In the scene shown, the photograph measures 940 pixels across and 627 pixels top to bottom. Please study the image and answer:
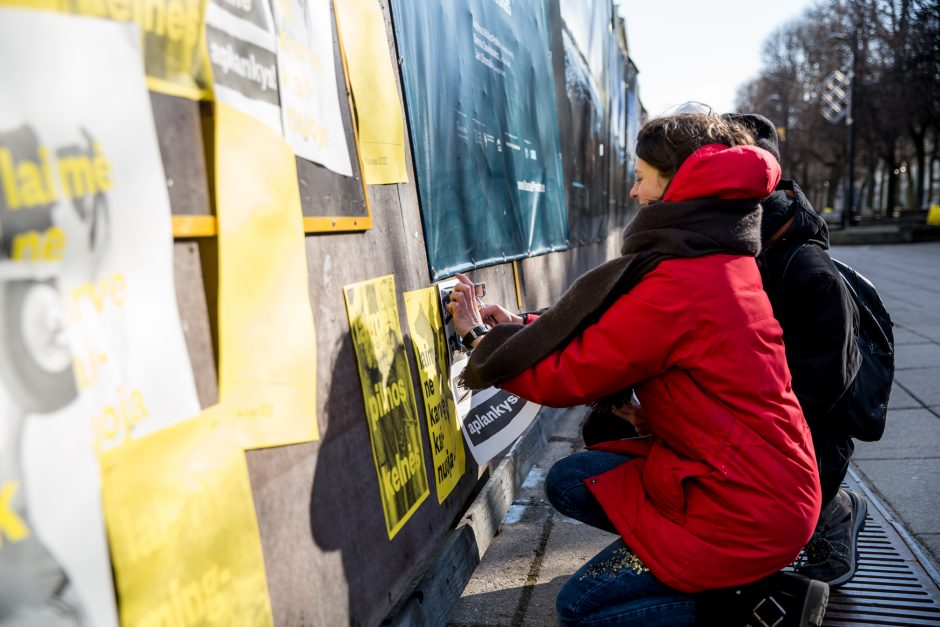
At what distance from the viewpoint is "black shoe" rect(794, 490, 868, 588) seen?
296 centimetres

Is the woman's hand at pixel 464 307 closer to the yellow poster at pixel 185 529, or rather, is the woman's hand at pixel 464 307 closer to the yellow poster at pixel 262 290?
the yellow poster at pixel 262 290

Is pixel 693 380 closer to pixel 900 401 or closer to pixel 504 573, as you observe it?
pixel 504 573

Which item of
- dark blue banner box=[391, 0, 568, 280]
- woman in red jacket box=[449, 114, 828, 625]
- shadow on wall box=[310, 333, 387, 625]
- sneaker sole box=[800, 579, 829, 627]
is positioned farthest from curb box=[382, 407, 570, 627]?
sneaker sole box=[800, 579, 829, 627]

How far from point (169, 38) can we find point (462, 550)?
2.20 metres

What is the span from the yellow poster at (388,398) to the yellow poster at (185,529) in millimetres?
707

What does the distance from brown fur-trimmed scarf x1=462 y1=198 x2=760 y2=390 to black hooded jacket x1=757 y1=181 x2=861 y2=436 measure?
0.59m

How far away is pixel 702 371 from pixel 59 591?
1.57m

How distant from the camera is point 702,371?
2.10 metres

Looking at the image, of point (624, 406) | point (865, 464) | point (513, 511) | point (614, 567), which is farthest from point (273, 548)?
point (865, 464)

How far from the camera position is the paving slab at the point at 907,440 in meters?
4.61

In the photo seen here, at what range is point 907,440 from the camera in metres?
4.86

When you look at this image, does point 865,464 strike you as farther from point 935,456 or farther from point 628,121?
point 628,121

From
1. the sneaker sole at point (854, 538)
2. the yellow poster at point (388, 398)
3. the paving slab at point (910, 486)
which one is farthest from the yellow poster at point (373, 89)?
the paving slab at point (910, 486)

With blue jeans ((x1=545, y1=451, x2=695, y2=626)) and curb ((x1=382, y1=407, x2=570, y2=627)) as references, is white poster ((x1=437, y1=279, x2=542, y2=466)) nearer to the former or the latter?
curb ((x1=382, y1=407, x2=570, y2=627))
